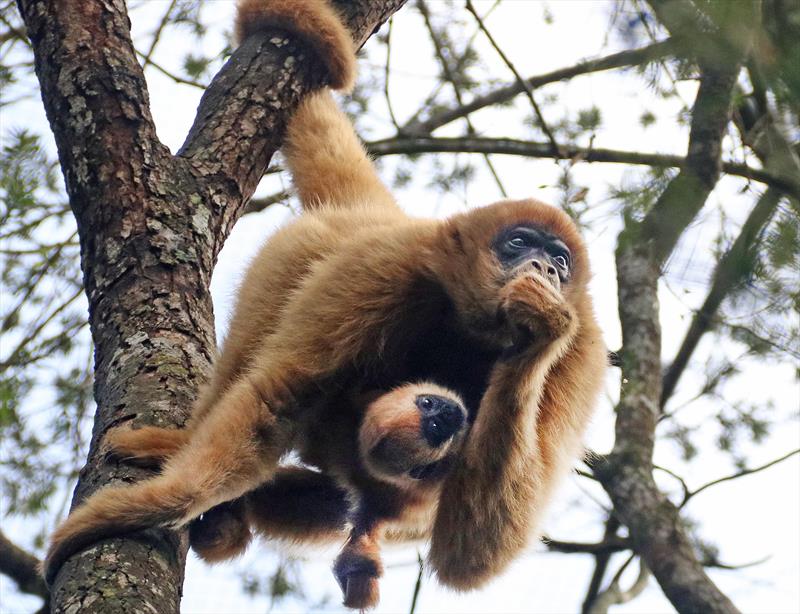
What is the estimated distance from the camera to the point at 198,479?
3.58 metres

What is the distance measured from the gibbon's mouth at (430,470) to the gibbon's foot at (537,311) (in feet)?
2.90

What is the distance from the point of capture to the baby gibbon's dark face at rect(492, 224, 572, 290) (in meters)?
4.39

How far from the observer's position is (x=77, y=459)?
6871mm

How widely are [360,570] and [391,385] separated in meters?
0.88

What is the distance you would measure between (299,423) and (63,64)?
1940 mm

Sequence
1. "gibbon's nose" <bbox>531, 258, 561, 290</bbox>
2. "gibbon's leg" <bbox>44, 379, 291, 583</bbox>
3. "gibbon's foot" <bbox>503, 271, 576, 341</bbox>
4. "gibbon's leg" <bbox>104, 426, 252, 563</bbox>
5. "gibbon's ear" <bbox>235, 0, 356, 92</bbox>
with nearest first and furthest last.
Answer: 1. "gibbon's leg" <bbox>44, 379, 291, 583</bbox>
2. "gibbon's leg" <bbox>104, 426, 252, 563</bbox>
3. "gibbon's foot" <bbox>503, 271, 576, 341</bbox>
4. "gibbon's nose" <bbox>531, 258, 561, 290</bbox>
5. "gibbon's ear" <bbox>235, 0, 356, 92</bbox>

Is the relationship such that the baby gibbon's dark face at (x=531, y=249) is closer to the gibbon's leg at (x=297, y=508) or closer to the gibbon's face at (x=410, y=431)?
the gibbon's face at (x=410, y=431)

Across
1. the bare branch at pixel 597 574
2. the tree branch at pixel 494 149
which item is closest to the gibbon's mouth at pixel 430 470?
the bare branch at pixel 597 574

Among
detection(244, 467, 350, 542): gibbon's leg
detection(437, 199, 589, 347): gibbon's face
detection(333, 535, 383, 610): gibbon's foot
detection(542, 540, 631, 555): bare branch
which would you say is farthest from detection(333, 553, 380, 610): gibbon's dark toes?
detection(542, 540, 631, 555): bare branch

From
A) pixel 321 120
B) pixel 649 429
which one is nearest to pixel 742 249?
pixel 321 120

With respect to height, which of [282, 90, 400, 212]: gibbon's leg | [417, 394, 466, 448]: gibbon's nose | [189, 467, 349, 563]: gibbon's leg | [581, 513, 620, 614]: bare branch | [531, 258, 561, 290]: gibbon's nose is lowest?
[189, 467, 349, 563]: gibbon's leg

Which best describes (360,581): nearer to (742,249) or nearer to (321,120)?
(321,120)

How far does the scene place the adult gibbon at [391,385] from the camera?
3871mm

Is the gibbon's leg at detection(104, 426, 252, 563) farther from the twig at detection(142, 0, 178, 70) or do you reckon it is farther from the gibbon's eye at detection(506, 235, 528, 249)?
the twig at detection(142, 0, 178, 70)
